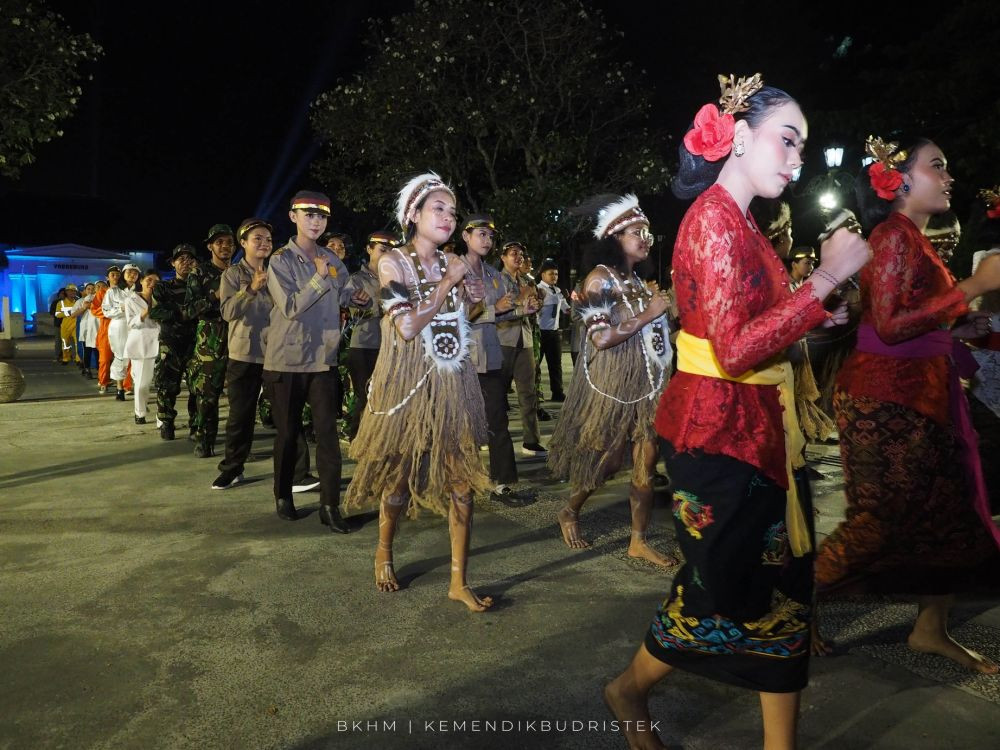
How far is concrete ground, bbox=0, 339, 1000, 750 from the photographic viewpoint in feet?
8.71

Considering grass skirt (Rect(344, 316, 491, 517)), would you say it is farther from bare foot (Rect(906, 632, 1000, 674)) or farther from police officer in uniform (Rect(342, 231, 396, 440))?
police officer in uniform (Rect(342, 231, 396, 440))

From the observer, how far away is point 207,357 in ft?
23.5

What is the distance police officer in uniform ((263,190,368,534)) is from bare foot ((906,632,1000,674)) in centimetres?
317

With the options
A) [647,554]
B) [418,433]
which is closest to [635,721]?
[418,433]

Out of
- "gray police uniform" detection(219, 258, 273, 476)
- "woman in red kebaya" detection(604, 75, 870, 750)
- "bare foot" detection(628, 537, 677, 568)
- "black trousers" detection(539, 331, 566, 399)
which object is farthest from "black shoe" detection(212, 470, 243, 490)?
"black trousers" detection(539, 331, 566, 399)

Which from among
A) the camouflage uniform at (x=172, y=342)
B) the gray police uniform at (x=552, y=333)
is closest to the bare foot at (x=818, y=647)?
the camouflage uniform at (x=172, y=342)

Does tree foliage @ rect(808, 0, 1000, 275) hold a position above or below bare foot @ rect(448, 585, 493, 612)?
above

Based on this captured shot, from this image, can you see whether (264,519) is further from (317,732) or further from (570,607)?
(317,732)

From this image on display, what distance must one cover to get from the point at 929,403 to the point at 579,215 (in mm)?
2273

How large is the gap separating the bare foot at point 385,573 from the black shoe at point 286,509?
1.44 m

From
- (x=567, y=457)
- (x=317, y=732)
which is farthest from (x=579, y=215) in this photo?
(x=317, y=732)

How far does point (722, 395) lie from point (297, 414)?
12.1 feet

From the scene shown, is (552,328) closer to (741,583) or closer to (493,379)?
(493,379)

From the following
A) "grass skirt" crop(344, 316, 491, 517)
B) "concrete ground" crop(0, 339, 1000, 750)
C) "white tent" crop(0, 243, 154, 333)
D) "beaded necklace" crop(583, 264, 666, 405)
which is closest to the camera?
"concrete ground" crop(0, 339, 1000, 750)
